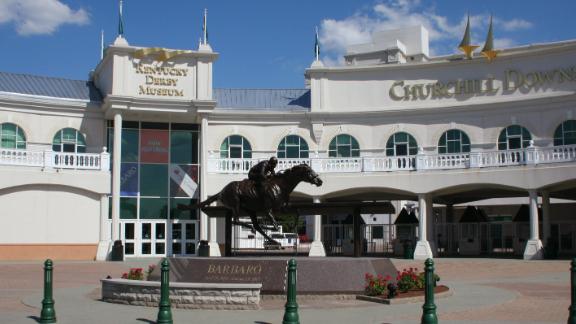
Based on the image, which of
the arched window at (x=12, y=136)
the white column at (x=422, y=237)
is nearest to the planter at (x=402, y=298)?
the white column at (x=422, y=237)

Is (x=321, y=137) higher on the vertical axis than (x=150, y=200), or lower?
higher

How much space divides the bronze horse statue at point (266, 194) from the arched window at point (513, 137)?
23180 millimetres

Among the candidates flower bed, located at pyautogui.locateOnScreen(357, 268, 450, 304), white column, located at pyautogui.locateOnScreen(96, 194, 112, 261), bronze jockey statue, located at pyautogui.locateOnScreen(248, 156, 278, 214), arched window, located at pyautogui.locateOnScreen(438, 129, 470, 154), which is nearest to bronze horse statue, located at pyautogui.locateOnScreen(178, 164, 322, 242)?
bronze jockey statue, located at pyautogui.locateOnScreen(248, 156, 278, 214)

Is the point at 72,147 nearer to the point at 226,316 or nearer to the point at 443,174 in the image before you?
the point at 443,174

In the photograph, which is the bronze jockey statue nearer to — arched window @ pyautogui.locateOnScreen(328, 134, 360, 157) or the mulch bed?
the mulch bed

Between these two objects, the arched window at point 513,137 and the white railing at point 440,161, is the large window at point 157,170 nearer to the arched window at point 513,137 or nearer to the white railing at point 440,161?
the white railing at point 440,161

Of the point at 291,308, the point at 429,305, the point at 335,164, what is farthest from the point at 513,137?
the point at 291,308

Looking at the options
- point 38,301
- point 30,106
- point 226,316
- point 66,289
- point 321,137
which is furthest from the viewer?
point 321,137

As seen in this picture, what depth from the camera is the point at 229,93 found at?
45781mm

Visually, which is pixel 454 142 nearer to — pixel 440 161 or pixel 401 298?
pixel 440 161

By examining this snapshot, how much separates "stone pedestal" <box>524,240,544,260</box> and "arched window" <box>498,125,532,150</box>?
6915 mm

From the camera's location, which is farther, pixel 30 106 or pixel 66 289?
pixel 30 106

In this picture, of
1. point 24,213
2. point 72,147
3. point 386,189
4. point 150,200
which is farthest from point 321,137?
point 24,213

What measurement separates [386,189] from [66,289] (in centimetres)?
2036
